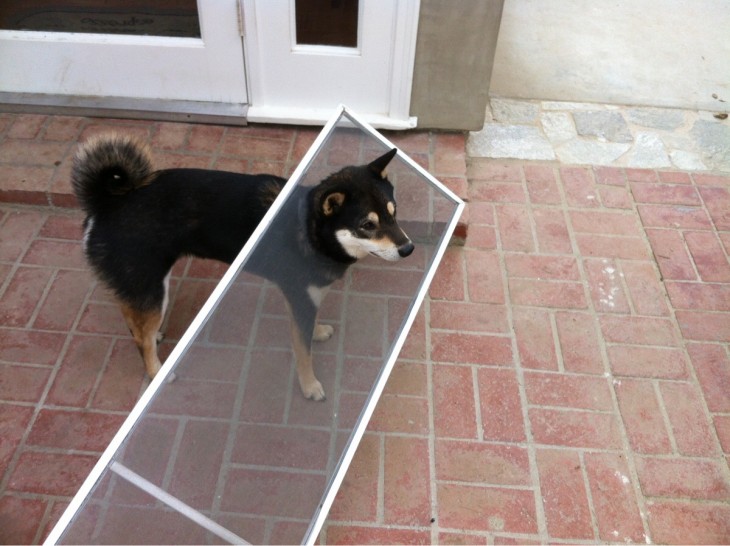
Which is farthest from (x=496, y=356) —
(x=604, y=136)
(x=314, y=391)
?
(x=604, y=136)

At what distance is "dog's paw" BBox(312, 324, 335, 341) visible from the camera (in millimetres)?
2141

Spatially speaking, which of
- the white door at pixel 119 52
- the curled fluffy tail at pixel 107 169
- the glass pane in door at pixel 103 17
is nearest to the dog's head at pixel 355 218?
the curled fluffy tail at pixel 107 169

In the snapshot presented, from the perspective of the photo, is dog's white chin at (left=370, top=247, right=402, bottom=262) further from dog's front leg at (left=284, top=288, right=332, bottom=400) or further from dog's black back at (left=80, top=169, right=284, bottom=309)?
dog's black back at (left=80, top=169, right=284, bottom=309)

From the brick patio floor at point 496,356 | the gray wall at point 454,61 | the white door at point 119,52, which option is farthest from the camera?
the white door at point 119,52

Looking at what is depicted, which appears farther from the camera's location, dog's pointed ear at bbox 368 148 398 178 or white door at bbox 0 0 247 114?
white door at bbox 0 0 247 114

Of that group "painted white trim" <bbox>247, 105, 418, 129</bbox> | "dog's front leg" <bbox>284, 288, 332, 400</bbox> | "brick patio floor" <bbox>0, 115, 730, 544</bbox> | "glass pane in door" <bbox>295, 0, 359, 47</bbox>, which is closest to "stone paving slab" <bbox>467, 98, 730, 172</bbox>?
"brick patio floor" <bbox>0, 115, 730, 544</bbox>

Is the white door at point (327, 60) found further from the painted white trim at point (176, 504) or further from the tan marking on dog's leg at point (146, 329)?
the painted white trim at point (176, 504)

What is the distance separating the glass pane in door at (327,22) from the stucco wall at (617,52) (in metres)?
1.24

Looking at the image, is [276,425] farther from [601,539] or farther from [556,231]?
[556,231]

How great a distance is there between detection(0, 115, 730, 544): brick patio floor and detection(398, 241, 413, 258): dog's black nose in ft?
2.30

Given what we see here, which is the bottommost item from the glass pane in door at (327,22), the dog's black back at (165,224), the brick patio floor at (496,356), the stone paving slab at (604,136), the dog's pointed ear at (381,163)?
the brick patio floor at (496,356)

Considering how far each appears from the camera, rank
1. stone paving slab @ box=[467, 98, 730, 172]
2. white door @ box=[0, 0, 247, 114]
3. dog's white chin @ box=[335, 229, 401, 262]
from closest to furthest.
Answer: dog's white chin @ box=[335, 229, 401, 262] → white door @ box=[0, 0, 247, 114] → stone paving slab @ box=[467, 98, 730, 172]

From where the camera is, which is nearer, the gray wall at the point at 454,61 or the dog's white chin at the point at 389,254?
the dog's white chin at the point at 389,254

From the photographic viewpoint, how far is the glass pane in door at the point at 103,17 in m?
3.43
